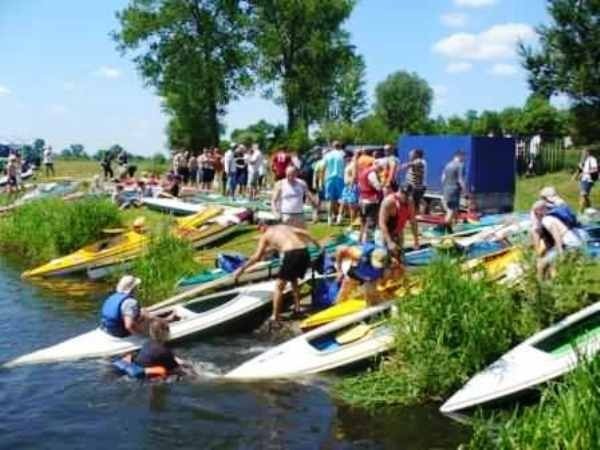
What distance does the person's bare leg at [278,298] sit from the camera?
42.2 feet

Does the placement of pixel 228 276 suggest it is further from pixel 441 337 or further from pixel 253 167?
pixel 253 167

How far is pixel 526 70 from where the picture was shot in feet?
91.8

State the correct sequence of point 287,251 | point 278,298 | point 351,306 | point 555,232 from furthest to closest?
point 278,298 → point 287,251 → point 351,306 → point 555,232

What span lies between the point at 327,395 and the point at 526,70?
20.5 metres

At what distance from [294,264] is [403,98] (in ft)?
316

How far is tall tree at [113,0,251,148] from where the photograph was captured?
4766cm

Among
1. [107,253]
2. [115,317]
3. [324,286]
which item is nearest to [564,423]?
[115,317]

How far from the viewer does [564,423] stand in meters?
6.61

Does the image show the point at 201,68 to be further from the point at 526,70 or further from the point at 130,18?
the point at 526,70

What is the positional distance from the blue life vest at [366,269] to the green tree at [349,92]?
4340 cm

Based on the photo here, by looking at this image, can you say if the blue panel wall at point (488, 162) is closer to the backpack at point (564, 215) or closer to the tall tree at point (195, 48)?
the backpack at point (564, 215)

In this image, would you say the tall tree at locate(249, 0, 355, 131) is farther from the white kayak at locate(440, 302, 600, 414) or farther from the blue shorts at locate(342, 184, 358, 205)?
the white kayak at locate(440, 302, 600, 414)

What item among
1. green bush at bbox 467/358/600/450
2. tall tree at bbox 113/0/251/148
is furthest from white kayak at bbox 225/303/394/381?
tall tree at bbox 113/0/251/148

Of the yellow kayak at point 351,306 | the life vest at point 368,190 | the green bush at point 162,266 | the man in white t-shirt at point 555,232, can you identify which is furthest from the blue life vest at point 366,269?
the green bush at point 162,266
